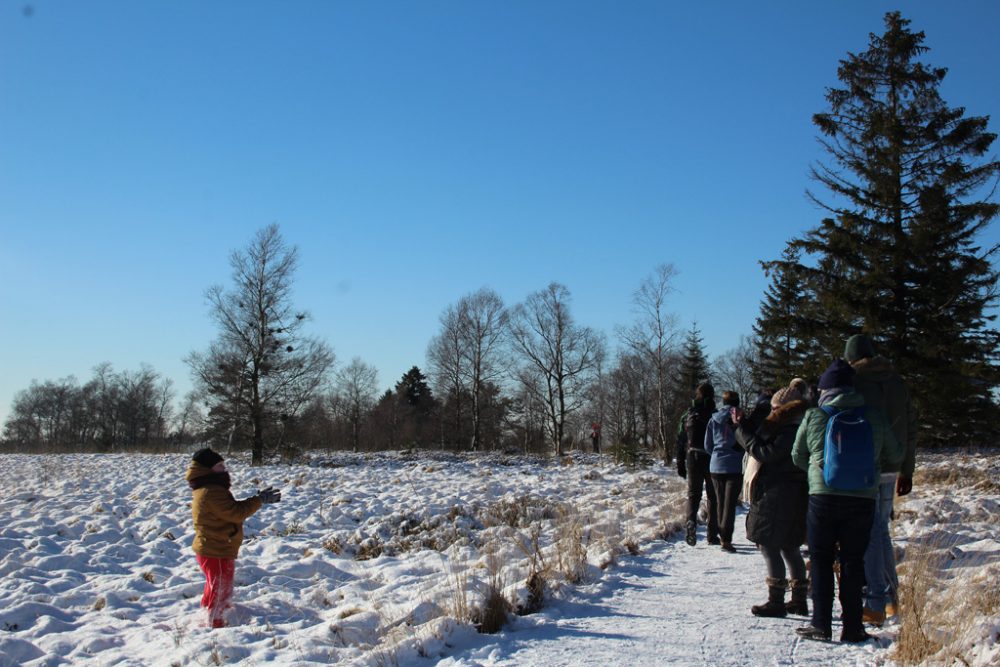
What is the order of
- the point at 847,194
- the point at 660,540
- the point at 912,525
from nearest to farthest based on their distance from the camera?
the point at 912,525, the point at 660,540, the point at 847,194

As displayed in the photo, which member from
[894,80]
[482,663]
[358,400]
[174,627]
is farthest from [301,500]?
[358,400]

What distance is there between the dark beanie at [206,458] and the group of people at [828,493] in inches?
187

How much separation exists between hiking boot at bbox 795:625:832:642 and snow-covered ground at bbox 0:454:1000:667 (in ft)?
0.33

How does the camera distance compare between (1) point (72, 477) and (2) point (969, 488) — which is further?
(1) point (72, 477)

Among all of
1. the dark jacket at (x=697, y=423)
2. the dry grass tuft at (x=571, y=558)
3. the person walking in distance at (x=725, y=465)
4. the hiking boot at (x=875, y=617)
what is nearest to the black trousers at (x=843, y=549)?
the hiking boot at (x=875, y=617)

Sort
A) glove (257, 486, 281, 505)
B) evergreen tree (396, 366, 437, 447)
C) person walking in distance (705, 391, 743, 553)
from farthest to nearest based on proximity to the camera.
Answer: evergreen tree (396, 366, 437, 447), person walking in distance (705, 391, 743, 553), glove (257, 486, 281, 505)

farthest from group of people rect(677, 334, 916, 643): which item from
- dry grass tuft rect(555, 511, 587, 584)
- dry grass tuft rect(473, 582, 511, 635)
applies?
dry grass tuft rect(473, 582, 511, 635)

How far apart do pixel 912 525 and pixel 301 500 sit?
10.3 m

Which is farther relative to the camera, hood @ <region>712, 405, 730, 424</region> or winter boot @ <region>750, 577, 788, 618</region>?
hood @ <region>712, 405, 730, 424</region>

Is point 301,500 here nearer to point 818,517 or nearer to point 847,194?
point 818,517

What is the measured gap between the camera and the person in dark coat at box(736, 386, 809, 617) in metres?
5.12

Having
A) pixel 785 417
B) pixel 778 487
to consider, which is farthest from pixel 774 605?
pixel 785 417

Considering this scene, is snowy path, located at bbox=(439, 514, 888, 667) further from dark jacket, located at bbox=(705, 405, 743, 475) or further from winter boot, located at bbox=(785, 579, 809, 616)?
dark jacket, located at bbox=(705, 405, 743, 475)

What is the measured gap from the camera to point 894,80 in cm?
1909
